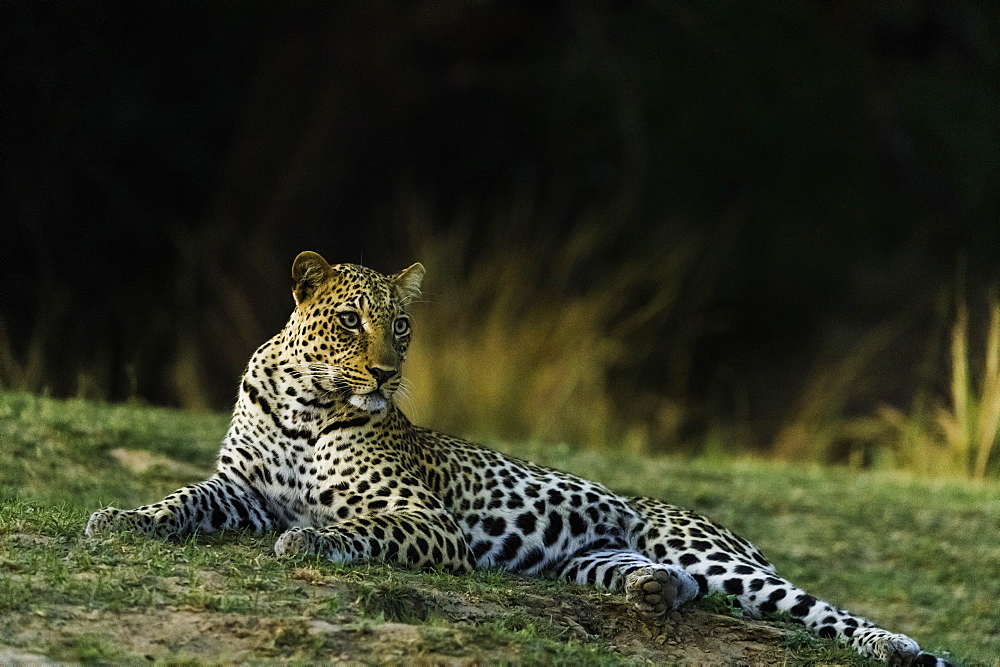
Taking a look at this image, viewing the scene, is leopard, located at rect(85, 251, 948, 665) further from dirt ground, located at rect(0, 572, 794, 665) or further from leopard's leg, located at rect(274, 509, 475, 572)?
dirt ground, located at rect(0, 572, 794, 665)

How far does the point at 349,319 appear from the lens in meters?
6.17

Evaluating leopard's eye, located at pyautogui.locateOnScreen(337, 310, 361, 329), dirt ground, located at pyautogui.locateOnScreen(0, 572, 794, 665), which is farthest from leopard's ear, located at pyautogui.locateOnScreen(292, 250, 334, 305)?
dirt ground, located at pyautogui.locateOnScreen(0, 572, 794, 665)

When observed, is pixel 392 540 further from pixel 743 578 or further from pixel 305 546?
pixel 743 578

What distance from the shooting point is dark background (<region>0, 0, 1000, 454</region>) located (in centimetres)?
1596

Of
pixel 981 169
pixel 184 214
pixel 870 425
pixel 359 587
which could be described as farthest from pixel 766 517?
pixel 981 169

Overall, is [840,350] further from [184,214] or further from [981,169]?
[184,214]

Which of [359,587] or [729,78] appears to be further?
[729,78]

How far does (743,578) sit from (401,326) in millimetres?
1856

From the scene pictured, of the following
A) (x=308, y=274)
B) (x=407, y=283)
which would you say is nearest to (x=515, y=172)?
(x=407, y=283)

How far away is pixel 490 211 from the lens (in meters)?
19.1

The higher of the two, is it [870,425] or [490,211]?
[490,211]

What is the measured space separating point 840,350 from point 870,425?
4048mm

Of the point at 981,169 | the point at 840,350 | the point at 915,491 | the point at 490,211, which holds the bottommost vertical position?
the point at 915,491

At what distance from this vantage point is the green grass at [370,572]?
15.8ft
